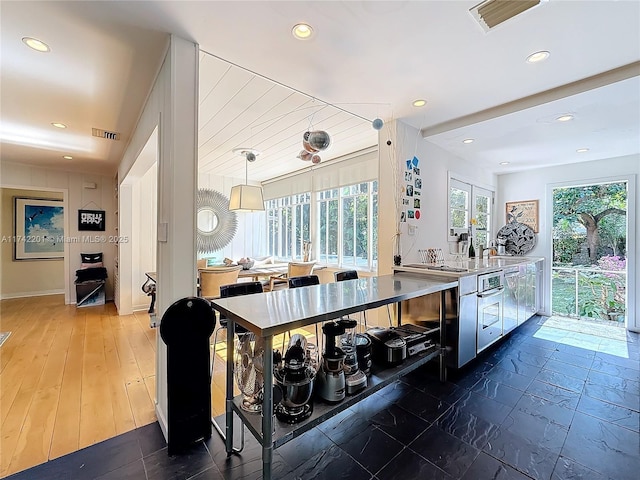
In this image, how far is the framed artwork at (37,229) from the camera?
6.04 metres

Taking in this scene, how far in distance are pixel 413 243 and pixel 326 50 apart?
2.18 metres

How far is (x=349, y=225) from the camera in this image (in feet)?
16.7

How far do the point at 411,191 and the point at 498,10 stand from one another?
1822 mm

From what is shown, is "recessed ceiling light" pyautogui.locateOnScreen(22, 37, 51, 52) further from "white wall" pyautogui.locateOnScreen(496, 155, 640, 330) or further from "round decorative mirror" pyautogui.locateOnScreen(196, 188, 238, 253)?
"white wall" pyautogui.locateOnScreen(496, 155, 640, 330)

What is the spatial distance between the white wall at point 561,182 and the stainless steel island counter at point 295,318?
132 inches

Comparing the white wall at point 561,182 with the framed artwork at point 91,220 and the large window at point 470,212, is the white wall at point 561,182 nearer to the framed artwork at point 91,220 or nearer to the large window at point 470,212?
the large window at point 470,212

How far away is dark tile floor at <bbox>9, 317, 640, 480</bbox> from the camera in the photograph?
1.54 metres

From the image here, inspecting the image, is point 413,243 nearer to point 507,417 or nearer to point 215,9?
point 507,417

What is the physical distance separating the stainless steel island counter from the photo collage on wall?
3.45 feet

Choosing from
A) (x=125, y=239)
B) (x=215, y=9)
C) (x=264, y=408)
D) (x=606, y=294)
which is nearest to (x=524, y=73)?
(x=215, y=9)

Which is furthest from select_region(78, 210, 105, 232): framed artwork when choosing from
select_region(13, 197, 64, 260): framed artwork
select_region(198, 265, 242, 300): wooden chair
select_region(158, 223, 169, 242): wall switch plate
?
select_region(158, 223, 169, 242): wall switch plate

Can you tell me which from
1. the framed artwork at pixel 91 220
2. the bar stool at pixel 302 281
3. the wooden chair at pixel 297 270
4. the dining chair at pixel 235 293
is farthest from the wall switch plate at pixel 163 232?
the framed artwork at pixel 91 220

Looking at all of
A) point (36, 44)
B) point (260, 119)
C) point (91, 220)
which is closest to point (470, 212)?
point (260, 119)

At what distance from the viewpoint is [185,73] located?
5.98 feet
